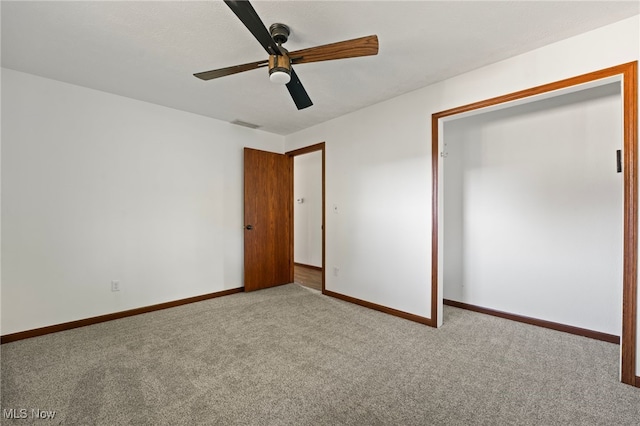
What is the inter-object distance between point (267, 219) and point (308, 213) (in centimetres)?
176

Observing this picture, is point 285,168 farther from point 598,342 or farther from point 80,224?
point 598,342

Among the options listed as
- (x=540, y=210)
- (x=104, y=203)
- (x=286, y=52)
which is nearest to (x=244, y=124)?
(x=104, y=203)

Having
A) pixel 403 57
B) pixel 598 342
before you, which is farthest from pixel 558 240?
pixel 403 57

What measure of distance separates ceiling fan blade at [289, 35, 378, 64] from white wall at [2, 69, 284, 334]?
2.49m

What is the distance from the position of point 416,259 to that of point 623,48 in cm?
229

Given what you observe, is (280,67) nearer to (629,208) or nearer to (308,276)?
(629,208)

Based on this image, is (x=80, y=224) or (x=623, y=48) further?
(x=80, y=224)

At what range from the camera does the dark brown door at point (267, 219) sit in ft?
14.2

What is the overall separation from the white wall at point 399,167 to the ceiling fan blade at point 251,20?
187cm

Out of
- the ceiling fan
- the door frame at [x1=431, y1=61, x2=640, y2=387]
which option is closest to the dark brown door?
the ceiling fan

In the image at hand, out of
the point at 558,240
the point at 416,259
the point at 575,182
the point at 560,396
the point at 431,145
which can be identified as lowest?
the point at 560,396

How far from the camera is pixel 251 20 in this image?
1.47m

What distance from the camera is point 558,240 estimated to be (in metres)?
2.89

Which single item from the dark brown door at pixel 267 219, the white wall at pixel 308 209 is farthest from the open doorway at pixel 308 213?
the dark brown door at pixel 267 219
